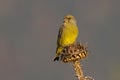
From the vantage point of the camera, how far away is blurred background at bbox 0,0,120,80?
255 ft

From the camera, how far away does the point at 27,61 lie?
9000cm

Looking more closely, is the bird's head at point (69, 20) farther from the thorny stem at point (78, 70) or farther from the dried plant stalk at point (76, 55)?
the thorny stem at point (78, 70)

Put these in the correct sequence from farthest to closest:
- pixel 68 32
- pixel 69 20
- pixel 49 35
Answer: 1. pixel 49 35
2. pixel 68 32
3. pixel 69 20

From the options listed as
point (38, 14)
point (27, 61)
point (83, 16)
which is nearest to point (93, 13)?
point (83, 16)

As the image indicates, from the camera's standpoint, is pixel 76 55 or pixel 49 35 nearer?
pixel 76 55

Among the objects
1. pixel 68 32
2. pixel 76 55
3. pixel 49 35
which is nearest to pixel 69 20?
pixel 68 32

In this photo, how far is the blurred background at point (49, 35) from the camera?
77.6 metres

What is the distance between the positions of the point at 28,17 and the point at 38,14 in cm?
174

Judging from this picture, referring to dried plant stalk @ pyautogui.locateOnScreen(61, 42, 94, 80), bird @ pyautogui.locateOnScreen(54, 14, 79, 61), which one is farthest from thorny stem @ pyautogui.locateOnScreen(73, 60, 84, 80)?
bird @ pyautogui.locateOnScreen(54, 14, 79, 61)

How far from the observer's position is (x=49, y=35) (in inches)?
3994

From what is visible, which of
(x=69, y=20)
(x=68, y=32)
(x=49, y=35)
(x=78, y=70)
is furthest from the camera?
(x=49, y=35)

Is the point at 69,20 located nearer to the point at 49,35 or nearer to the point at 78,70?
the point at 78,70

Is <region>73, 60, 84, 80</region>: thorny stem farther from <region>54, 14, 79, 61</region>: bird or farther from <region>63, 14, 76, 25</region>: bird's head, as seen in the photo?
<region>54, 14, 79, 61</region>: bird

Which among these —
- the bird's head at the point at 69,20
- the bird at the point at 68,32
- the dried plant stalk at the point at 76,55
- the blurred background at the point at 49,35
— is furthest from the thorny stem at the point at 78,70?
the blurred background at the point at 49,35
